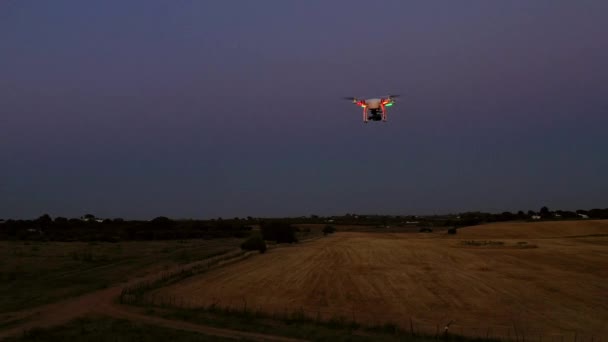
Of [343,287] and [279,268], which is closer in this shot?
[343,287]

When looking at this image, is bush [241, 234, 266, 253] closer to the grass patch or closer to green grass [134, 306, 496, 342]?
the grass patch

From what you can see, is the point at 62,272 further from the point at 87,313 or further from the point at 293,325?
the point at 293,325

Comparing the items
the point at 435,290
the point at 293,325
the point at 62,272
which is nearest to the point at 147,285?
the point at 62,272

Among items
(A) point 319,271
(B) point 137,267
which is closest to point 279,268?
(A) point 319,271

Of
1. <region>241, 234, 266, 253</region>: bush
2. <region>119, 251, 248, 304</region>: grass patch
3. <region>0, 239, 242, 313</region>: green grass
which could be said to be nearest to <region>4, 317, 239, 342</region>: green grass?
<region>119, 251, 248, 304</region>: grass patch

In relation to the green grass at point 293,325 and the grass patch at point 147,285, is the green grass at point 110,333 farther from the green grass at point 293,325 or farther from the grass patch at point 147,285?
the grass patch at point 147,285

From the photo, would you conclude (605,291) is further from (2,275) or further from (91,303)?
(2,275)

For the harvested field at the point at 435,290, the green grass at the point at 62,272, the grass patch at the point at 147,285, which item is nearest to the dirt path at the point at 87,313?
the grass patch at the point at 147,285
